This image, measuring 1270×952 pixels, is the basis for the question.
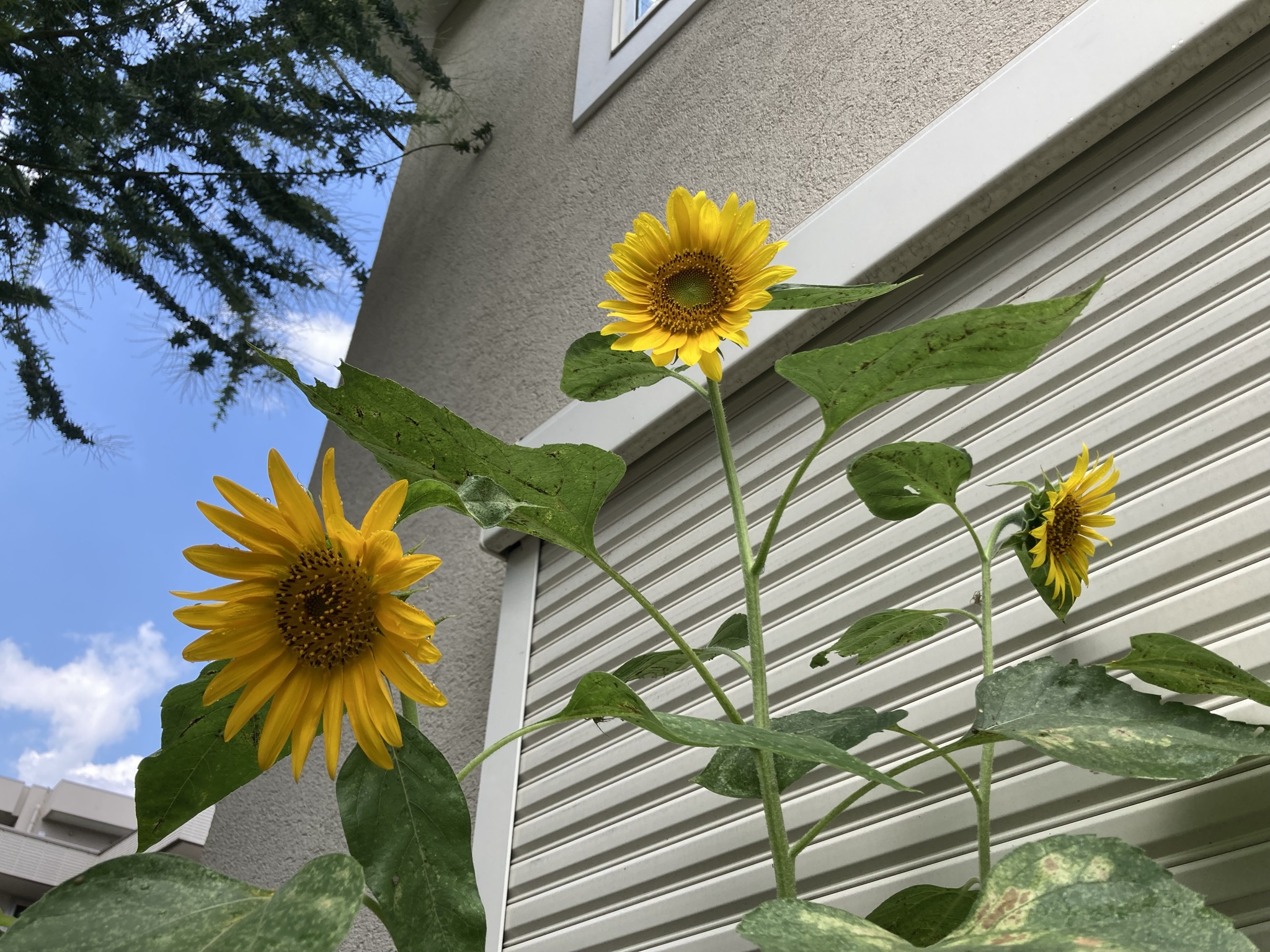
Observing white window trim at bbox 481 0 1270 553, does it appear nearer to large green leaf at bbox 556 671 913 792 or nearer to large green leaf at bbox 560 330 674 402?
large green leaf at bbox 560 330 674 402

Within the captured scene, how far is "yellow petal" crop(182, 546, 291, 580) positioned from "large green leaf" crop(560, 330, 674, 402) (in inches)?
8.1

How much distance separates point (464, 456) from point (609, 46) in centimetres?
143

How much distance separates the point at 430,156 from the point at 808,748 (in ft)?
6.66

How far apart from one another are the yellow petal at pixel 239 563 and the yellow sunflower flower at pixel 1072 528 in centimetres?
42

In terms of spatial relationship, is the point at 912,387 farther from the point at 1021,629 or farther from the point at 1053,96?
the point at 1053,96

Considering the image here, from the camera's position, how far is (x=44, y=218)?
173 cm

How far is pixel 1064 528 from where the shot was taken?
58cm

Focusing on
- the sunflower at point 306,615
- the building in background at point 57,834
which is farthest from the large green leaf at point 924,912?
the building in background at point 57,834

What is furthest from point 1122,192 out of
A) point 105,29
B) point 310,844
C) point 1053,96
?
point 105,29

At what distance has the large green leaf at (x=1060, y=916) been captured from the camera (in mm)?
312

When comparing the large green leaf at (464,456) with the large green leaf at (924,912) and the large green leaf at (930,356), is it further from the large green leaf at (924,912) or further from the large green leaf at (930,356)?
the large green leaf at (924,912)

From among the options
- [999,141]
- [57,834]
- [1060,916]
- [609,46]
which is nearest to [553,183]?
[609,46]

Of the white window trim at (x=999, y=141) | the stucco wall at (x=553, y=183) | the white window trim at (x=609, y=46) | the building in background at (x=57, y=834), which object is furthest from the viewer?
the building in background at (x=57, y=834)

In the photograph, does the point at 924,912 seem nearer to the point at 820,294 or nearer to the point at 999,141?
the point at 820,294
